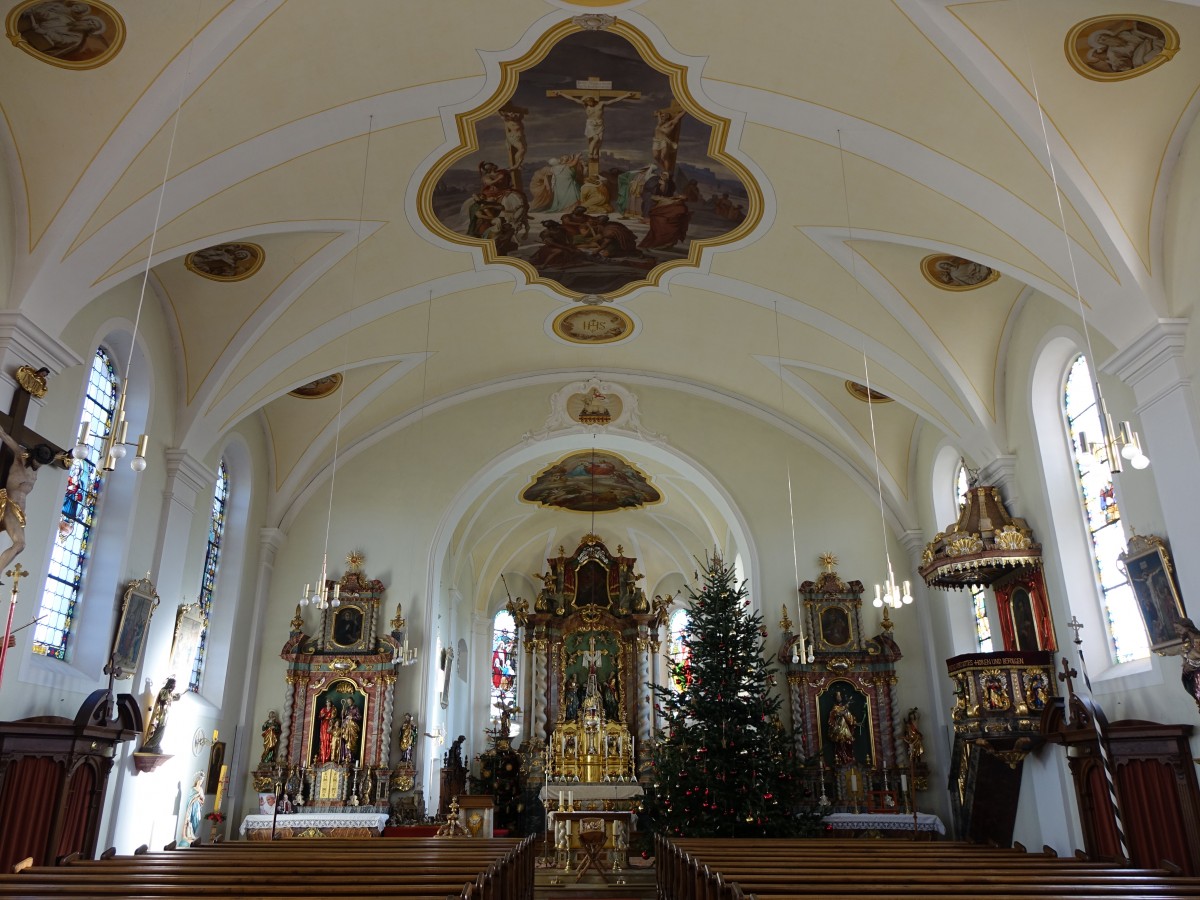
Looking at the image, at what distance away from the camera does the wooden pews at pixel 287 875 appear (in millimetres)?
5543

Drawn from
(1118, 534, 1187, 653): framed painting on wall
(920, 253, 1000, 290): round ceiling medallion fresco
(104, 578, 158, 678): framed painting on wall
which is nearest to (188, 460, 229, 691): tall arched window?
(104, 578, 158, 678): framed painting on wall

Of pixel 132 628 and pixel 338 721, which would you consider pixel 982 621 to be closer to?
pixel 338 721

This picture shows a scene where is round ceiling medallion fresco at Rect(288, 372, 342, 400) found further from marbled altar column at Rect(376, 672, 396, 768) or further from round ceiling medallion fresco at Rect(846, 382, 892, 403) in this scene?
round ceiling medallion fresco at Rect(846, 382, 892, 403)

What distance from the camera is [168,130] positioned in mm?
8602

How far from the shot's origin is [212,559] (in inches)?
587

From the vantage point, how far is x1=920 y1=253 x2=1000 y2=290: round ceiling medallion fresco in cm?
1166

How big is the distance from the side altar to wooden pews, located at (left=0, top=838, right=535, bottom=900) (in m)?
4.89

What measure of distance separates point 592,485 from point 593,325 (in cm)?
696

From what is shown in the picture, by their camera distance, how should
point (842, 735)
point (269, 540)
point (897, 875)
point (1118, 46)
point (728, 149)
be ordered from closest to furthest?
point (897, 875)
point (1118, 46)
point (728, 149)
point (842, 735)
point (269, 540)

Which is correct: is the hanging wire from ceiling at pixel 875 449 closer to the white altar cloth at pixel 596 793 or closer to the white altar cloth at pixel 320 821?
the white altar cloth at pixel 596 793

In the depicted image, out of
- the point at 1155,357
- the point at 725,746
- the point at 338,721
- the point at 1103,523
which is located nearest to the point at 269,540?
the point at 338,721

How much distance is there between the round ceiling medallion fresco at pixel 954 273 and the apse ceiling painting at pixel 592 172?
2231 millimetres

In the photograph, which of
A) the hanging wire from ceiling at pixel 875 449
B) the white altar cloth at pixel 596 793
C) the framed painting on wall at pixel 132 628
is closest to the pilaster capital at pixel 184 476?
the framed painting on wall at pixel 132 628

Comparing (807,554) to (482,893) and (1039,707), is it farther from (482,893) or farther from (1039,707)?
(482,893)
